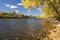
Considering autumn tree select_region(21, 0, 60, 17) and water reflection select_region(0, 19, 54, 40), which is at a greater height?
autumn tree select_region(21, 0, 60, 17)

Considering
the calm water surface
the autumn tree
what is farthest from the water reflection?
the autumn tree

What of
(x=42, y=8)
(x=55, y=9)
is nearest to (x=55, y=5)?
(x=55, y=9)

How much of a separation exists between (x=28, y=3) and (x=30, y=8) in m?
1.25

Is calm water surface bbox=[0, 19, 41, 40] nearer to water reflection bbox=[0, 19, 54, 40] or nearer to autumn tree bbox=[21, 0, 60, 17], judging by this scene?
water reflection bbox=[0, 19, 54, 40]

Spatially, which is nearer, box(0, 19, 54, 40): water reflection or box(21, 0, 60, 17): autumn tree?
box(0, 19, 54, 40): water reflection

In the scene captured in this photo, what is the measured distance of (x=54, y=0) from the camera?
2914 cm

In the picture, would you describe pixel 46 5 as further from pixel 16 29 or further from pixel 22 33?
pixel 22 33

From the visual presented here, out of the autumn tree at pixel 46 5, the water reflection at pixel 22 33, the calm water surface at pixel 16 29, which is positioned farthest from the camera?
the autumn tree at pixel 46 5

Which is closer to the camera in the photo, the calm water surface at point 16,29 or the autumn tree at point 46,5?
the calm water surface at point 16,29

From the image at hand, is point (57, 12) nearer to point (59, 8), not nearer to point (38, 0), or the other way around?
point (59, 8)

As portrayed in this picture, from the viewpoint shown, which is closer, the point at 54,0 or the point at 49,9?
the point at 54,0

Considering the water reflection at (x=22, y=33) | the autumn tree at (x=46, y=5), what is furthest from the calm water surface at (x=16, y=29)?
the autumn tree at (x=46, y=5)

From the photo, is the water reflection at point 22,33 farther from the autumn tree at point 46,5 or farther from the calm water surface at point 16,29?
the autumn tree at point 46,5

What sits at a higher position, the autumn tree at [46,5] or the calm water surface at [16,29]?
the autumn tree at [46,5]
